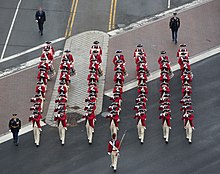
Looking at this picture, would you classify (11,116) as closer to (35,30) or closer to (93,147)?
(93,147)

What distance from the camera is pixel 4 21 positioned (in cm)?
4531

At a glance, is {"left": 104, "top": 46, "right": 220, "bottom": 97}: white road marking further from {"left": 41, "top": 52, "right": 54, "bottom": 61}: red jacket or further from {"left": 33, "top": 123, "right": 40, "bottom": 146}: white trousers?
{"left": 33, "top": 123, "right": 40, "bottom": 146}: white trousers

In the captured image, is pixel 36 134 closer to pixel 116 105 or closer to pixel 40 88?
pixel 40 88

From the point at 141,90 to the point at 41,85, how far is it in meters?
4.74

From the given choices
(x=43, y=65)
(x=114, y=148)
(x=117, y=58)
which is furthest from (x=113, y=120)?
(x=43, y=65)

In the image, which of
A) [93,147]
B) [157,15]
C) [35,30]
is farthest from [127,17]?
[93,147]

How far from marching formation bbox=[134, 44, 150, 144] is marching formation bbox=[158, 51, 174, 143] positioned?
765 mm

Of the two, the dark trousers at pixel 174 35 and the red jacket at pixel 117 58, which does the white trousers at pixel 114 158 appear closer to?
the red jacket at pixel 117 58

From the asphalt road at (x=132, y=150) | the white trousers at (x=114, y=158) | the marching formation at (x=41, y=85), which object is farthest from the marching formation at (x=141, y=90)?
the marching formation at (x=41, y=85)

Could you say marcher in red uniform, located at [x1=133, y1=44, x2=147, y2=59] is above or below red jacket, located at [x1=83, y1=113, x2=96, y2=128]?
above

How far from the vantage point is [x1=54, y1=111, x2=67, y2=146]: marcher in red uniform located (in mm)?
34969

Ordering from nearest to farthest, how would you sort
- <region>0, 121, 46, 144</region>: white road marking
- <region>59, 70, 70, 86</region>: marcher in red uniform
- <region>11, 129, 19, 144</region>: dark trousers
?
<region>11, 129, 19, 144</region>: dark trousers → <region>0, 121, 46, 144</region>: white road marking → <region>59, 70, 70, 86</region>: marcher in red uniform

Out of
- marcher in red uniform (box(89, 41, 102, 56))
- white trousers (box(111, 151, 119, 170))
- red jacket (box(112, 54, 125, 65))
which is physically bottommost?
white trousers (box(111, 151, 119, 170))

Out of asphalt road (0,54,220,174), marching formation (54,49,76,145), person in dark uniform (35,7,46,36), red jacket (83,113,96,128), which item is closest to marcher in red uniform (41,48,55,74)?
marching formation (54,49,76,145)
